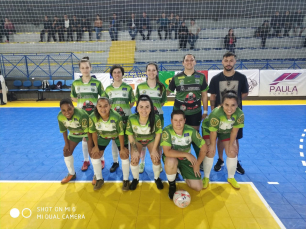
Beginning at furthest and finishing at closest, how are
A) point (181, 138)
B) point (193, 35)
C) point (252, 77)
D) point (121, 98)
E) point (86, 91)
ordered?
point (193, 35)
point (252, 77)
point (86, 91)
point (121, 98)
point (181, 138)

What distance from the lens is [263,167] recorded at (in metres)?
3.85

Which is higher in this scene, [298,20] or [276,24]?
[298,20]

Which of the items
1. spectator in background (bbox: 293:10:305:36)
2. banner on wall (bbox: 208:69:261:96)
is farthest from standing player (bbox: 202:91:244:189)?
spectator in background (bbox: 293:10:305:36)

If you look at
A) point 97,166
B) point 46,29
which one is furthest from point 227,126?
point 46,29

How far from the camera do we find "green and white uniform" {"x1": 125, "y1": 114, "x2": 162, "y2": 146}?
10.2ft

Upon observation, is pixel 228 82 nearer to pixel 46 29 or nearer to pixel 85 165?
pixel 85 165

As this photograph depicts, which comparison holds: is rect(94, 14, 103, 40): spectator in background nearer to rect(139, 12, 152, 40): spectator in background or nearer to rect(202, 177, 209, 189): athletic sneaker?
rect(139, 12, 152, 40): spectator in background

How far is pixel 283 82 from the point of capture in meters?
9.04

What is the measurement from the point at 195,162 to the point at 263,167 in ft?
5.72

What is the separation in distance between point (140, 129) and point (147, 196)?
1.02m

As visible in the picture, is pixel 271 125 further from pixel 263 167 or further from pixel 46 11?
pixel 46 11

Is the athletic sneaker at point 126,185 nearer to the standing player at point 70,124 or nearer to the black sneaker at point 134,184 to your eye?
the black sneaker at point 134,184

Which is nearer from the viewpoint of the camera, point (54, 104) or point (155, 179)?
point (155, 179)

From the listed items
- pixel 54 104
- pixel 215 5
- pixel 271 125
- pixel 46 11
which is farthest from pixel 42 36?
pixel 271 125
